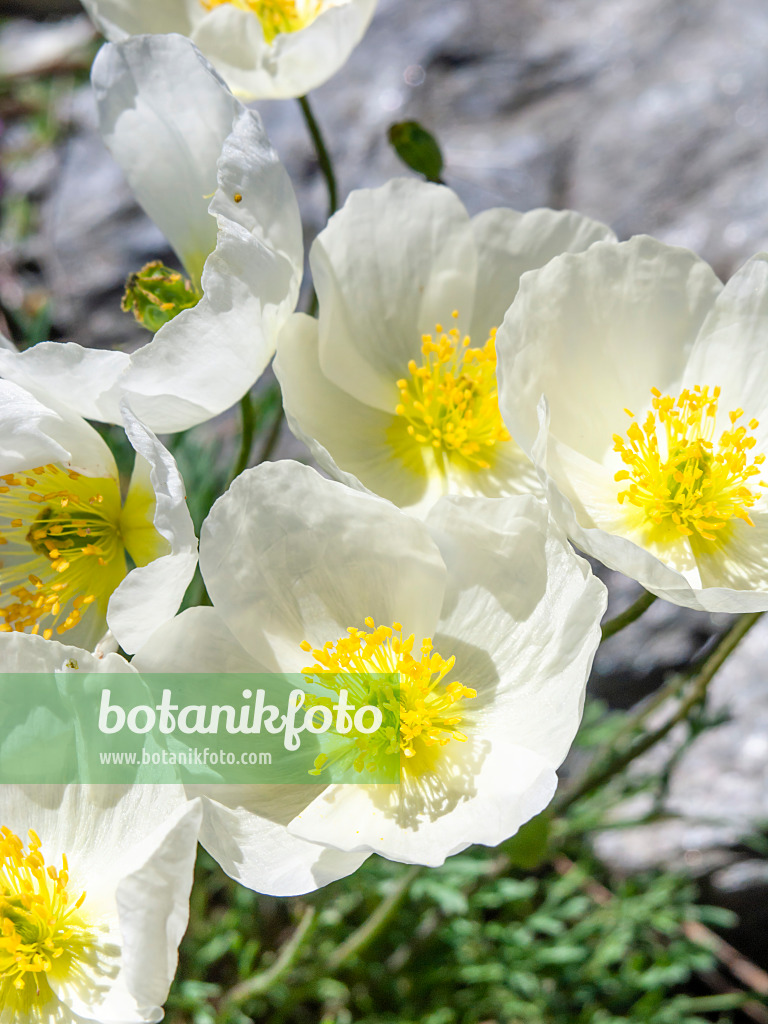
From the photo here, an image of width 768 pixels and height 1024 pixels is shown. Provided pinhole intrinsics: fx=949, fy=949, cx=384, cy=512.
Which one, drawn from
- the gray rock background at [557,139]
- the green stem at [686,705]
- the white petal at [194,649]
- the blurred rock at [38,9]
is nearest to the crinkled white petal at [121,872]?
the white petal at [194,649]

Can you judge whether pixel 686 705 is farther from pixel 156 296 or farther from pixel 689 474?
pixel 156 296

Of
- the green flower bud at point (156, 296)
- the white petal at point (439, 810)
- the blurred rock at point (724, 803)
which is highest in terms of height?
the green flower bud at point (156, 296)

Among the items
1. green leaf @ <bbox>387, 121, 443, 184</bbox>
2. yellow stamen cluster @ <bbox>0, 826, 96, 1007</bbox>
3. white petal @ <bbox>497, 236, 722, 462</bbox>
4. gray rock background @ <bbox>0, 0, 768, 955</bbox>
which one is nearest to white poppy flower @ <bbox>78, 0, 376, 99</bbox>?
green leaf @ <bbox>387, 121, 443, 184</bbox>

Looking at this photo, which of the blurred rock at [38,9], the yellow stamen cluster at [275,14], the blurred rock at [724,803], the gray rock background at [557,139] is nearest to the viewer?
the yellow stamen cluster at [275,14]

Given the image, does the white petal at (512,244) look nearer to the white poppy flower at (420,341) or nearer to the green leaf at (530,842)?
the white poppy flower at (420,341)

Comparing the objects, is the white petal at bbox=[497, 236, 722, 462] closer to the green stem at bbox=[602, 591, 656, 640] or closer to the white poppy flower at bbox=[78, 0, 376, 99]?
the green stem at bbox=[602, 591, 656, 640]

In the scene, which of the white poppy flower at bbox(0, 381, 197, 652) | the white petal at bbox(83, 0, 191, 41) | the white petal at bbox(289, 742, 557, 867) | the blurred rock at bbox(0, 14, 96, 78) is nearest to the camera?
the white petal at bbox(289, 742, 557, 867)
